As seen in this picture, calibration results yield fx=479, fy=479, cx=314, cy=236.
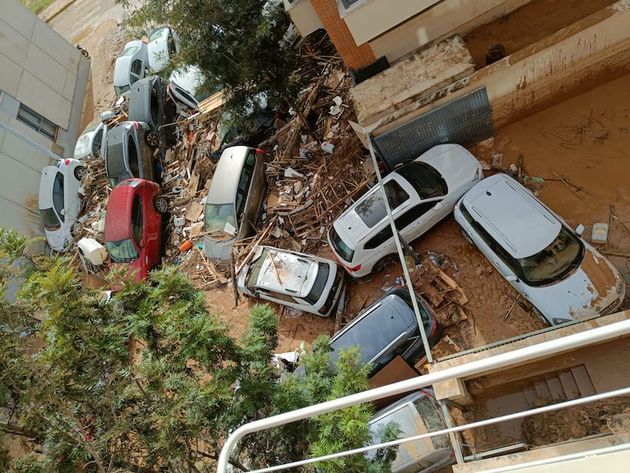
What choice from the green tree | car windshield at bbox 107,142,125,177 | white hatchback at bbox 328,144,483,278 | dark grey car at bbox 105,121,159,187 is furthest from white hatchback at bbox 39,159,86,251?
white hatchback at bbox 328,144,483,278

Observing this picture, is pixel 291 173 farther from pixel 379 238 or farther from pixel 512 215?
pixel 512 215

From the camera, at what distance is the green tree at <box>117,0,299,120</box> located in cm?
1018

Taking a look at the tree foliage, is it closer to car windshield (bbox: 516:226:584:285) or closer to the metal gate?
car windshield (bbox: 516:226:584:285)

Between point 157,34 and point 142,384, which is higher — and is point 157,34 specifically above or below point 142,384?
above

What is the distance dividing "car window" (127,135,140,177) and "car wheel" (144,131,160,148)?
0.57 m

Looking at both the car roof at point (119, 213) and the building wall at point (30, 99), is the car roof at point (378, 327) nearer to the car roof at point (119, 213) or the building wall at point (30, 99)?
the car roof at point (119, 213)

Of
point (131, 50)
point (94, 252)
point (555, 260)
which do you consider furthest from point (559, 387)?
point (131, 50)

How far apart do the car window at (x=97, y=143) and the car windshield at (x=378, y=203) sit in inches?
441

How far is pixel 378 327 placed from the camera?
9.25 m

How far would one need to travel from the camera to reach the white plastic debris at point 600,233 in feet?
30.0

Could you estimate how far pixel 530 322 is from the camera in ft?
30.0

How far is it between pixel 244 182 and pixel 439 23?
608 centimetres

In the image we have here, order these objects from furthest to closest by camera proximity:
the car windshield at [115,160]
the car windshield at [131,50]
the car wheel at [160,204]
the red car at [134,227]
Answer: the car windshield at [131,50] < the car windshield at [115,160] < the car wheel at [160,204] < the red car at [134,227]

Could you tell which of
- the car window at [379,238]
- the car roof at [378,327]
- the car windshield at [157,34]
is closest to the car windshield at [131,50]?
the car windshield at [157,34]
